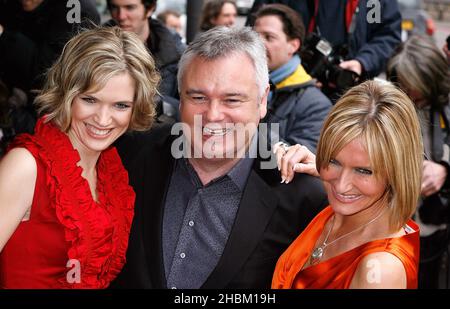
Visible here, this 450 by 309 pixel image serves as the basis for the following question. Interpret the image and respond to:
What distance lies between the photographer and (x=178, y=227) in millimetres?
2439

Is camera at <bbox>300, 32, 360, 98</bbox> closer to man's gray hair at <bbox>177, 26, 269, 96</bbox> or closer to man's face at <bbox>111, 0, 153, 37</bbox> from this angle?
man's face at <bbox>111, 0, 153, 37</bbox>

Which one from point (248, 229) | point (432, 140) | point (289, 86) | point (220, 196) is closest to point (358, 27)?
point (289, 86)

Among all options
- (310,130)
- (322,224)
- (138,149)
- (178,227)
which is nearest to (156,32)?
(310,130)

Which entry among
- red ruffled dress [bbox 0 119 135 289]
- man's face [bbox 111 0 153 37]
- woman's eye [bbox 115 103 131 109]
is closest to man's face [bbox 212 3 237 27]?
man's face [bbox 111 0 153 37]

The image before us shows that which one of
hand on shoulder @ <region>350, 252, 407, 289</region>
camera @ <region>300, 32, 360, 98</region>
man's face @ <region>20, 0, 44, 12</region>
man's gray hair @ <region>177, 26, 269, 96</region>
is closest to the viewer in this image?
hand on shoulder @ <region>350, 252, 407, 289</region>

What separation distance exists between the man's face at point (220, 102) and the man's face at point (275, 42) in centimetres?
132

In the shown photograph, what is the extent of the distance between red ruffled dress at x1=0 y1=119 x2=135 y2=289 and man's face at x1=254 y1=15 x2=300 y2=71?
158 centimetres

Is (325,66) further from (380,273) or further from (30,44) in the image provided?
(380,273)

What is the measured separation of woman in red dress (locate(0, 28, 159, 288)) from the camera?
229cm

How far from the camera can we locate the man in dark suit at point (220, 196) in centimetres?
235

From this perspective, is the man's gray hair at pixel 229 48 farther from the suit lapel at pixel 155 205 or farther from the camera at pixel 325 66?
the camera at pixel 325 66

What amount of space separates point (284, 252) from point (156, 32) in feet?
6.90

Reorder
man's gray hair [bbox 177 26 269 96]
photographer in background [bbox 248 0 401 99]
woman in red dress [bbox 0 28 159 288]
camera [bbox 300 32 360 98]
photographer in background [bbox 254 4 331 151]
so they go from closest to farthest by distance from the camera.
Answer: woman in red dress [bbox 0 28 159 288]
man's gray hair [bbox 177 26 269 96]
photographer in background [bbox 254 4 331 151]
camera [bbox 300 32 360 98]
photographer in background [bbox 248 0 401 99]

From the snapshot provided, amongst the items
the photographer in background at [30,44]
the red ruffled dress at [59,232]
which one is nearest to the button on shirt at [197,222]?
the red ruffled dress at [59,232]
